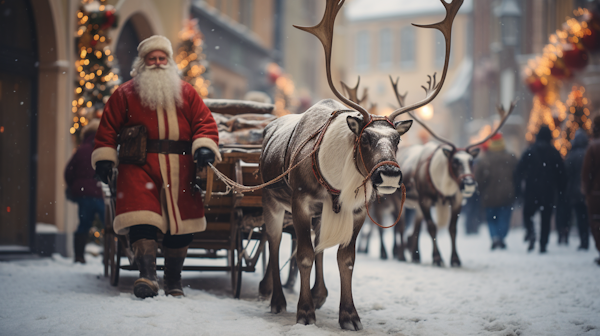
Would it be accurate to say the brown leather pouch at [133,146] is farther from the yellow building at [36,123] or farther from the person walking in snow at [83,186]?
the yellow building at [36,123]

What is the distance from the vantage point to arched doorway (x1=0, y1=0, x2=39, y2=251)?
8.95m

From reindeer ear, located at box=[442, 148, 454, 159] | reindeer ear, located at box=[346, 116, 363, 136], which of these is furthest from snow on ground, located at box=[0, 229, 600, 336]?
reindeer ear, located at box=[442, 148, 454, 159]

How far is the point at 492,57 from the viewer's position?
3525cm

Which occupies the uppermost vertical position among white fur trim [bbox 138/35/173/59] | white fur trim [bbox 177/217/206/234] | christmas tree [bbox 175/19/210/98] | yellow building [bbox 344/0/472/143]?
yellow building [bbox 344/0/472/143]

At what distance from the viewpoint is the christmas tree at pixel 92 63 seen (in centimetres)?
957

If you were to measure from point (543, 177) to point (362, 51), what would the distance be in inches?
2358

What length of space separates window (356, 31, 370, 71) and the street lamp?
3828 cm

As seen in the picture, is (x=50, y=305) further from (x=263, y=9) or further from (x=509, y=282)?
(x=263, y=9)

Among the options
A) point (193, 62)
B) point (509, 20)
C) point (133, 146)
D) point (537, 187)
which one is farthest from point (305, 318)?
point (509, 20)

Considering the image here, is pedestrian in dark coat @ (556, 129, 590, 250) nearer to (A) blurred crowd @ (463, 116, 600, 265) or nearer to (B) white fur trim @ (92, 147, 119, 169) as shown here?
(A) blurred crowd @ (463, 116, 600, 265)

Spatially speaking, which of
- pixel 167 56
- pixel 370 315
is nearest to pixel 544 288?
pixel 370 315

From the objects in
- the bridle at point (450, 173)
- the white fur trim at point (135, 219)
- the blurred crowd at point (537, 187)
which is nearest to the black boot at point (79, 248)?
the white fur trim at point (135, 219)

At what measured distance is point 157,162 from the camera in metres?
5.48

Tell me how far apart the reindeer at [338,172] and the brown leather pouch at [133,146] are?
1215 mm
